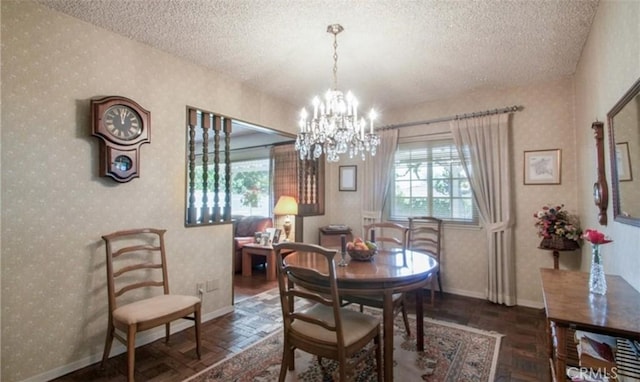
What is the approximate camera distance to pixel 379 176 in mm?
4371

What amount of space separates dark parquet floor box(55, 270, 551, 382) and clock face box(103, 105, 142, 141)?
173 centimetres

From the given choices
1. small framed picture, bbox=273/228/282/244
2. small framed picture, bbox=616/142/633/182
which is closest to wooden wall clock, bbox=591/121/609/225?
small framed picture, bbox=616/142/633/182

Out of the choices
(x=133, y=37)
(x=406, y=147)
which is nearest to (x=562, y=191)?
(x=406, y=147)

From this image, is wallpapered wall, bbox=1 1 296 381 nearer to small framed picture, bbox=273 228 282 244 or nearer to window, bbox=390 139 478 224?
small framed picture, bbox=273 228 282 244

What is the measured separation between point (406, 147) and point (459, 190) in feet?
3.01

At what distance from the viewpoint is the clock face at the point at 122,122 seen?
232cm

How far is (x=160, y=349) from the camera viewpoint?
247 centimetres

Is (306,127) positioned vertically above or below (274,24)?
below

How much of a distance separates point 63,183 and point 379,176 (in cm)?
348

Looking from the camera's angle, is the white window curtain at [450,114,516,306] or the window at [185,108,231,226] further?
the white window curtain at [450,114,516,306]

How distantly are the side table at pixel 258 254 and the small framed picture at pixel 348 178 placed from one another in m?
1.48

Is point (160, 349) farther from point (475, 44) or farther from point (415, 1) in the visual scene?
point (475, 44)

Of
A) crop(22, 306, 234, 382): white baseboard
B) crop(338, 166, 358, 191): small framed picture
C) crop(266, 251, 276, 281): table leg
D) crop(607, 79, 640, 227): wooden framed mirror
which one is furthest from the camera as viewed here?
crop(338, 166, 358, 191): small framed picture

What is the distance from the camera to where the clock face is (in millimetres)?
2318
